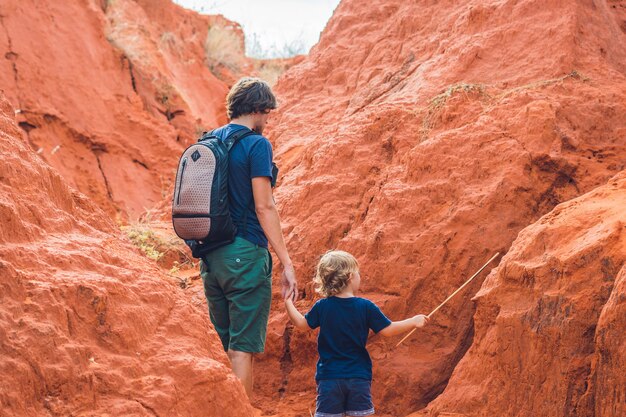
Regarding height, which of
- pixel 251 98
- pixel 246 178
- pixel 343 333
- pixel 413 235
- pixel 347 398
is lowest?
pixel 347 398

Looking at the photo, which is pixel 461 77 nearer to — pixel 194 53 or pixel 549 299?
pixel 549 299

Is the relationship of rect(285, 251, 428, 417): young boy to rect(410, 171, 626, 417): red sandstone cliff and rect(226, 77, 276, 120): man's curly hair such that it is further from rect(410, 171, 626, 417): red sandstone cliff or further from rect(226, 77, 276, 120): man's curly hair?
rect(226, 77, 276, 120): man's curly hair

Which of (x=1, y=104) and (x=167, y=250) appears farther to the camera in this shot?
(x=167, y=250)

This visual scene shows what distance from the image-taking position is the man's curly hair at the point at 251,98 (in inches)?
183

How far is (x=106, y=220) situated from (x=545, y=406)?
249cm

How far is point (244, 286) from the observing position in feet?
14.7

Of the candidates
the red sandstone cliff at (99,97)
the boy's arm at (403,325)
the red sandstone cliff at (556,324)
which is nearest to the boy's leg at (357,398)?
the boy's arm at (403,325)

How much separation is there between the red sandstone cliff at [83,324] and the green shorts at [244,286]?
0.34 meters

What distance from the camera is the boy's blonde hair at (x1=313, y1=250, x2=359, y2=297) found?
4.59 m

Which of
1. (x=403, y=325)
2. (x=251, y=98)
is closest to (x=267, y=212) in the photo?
(x=251, y=98)

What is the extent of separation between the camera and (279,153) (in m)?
7.75

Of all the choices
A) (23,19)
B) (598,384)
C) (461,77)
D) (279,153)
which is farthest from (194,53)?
(598,384)

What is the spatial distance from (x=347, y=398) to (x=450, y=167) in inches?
81.6

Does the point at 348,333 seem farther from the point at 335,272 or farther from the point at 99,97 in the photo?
the point at 99,97
